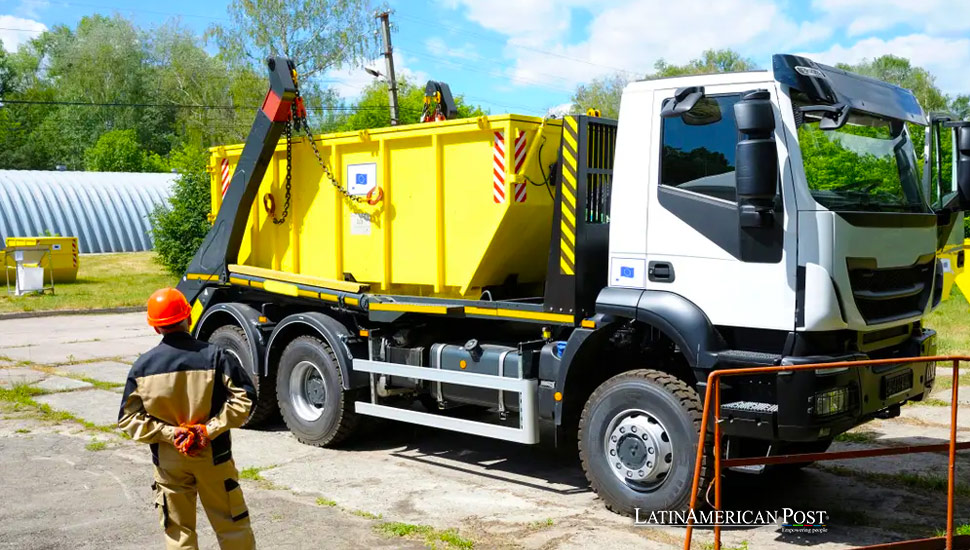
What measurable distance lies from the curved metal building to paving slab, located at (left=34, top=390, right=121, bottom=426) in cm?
2343

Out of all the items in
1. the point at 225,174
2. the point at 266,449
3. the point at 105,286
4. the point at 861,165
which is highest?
the point at 225,174

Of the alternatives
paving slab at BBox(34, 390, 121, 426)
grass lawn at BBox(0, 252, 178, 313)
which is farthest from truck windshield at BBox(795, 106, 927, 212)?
grass lawn at BBox(0, 252, 178, 313)

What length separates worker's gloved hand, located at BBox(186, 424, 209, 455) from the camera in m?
4.39

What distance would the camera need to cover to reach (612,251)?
6.52m

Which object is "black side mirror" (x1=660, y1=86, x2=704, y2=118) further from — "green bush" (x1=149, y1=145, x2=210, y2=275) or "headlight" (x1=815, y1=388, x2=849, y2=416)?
"green bush" (x1=149, y1=145, x2=210, y2=275)

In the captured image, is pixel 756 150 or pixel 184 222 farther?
pixel 184 222

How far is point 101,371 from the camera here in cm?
1309

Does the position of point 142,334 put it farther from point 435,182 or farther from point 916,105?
point 916,105

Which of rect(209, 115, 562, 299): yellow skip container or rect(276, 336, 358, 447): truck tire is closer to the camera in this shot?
rect(209, 115, 562, 299): yellow skip container

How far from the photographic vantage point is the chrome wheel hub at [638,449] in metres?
6.10

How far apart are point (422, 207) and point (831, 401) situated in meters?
3.77

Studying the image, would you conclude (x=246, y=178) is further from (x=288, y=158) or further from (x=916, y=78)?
(x=916, y=78)

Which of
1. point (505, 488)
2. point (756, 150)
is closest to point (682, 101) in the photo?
point (756, 150)

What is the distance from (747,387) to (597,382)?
1473mm
